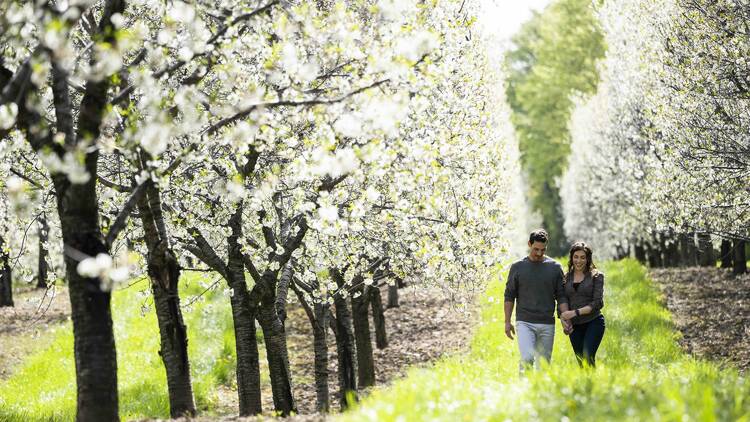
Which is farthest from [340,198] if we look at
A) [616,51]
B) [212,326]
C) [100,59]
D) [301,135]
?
[616,51]

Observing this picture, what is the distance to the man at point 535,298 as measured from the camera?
8898mm

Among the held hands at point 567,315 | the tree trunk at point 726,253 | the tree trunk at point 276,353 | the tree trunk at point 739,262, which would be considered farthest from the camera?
the tree trunk at point 726,253

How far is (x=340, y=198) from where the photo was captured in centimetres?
896

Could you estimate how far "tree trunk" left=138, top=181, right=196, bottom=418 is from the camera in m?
8.09

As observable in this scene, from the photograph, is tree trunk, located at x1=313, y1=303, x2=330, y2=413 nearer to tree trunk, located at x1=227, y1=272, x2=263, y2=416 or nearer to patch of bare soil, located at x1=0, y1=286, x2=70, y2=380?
tree trunk, located at x1=227, y1=272, x2=263, y2=416

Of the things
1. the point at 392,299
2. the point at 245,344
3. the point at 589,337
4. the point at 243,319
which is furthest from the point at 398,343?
the point at 589,337

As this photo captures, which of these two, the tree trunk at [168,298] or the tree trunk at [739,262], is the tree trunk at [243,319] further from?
the tree trunk at [739,262]

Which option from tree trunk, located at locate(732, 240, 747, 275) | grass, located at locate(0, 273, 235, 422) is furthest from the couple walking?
tree trunk, located at locate(732, 240, 747, 275)

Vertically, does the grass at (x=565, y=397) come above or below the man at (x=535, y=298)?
below

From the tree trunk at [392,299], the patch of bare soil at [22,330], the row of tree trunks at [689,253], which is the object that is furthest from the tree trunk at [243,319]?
the row of tree trunks at [689,253]

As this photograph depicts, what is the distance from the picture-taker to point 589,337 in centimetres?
934

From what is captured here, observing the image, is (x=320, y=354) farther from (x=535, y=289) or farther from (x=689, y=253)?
(x=689, y=253)

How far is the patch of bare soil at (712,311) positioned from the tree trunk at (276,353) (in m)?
7.29

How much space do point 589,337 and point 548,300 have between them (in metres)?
0.90
